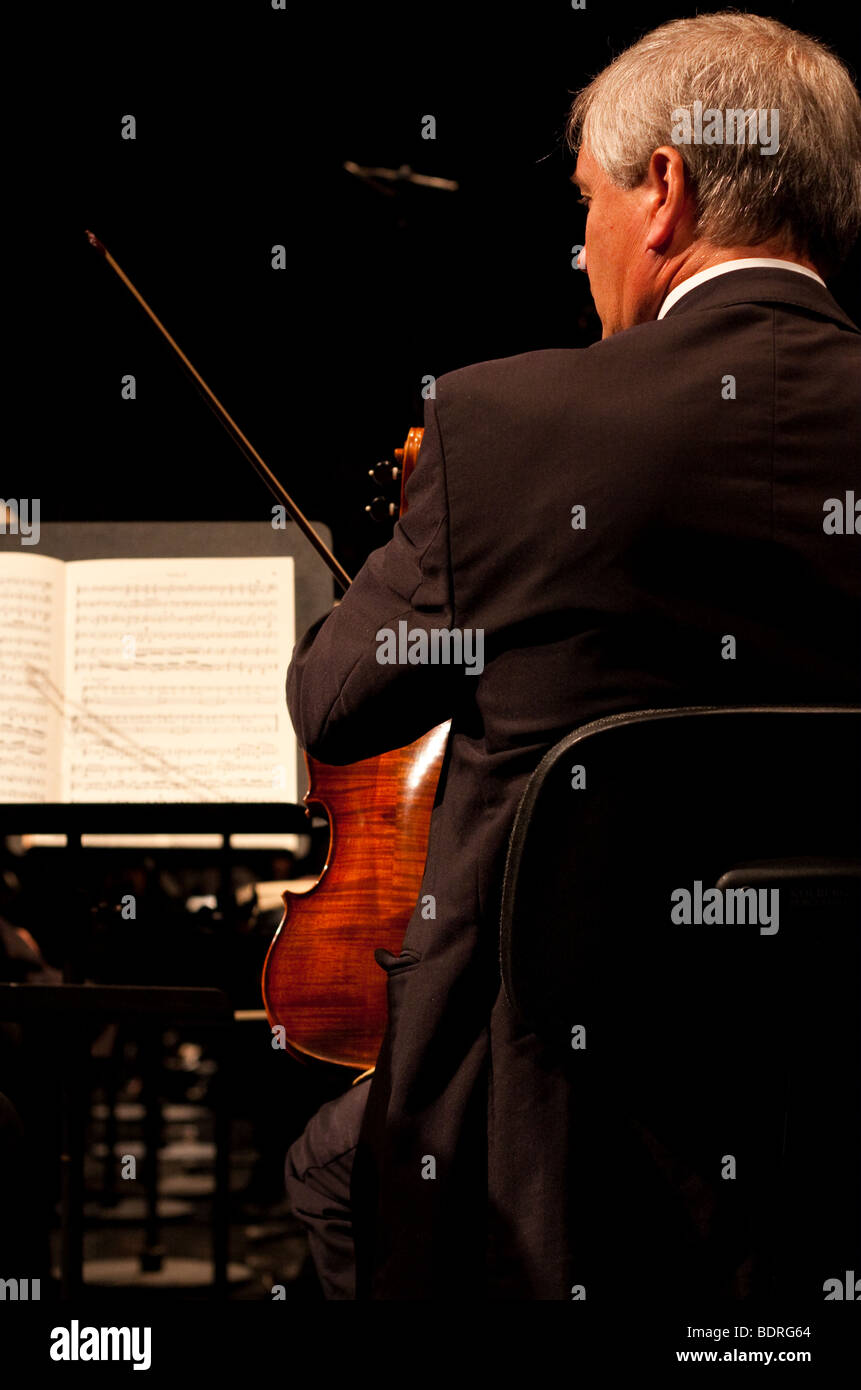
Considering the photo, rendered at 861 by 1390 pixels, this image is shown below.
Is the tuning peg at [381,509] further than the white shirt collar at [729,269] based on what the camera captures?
Yes

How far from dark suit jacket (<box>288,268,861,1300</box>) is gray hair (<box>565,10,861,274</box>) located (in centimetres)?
11

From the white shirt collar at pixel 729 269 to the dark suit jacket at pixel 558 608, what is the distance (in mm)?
44

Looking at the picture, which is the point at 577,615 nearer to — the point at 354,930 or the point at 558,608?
the point at 558,608

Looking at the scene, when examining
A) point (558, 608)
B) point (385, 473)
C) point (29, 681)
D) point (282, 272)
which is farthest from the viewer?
point (282, 272)

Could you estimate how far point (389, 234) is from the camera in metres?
3.28

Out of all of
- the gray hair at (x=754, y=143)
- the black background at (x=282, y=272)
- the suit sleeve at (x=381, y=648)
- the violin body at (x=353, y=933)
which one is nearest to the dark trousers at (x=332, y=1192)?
the violin body at (x=353, y=933)

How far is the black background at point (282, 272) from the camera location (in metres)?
2.79

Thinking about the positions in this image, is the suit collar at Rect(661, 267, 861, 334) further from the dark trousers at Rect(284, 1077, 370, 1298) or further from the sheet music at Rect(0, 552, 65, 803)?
the sheet music at Rect(0, 552, 65, 803)

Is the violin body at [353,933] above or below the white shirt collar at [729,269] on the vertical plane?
below

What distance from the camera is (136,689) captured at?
5.76ft

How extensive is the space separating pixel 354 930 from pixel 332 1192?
0.90 ft

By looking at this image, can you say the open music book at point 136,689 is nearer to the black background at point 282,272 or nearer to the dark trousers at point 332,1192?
the dark trousers at point 332,1192

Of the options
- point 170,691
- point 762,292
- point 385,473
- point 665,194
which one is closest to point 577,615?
point 762,292
